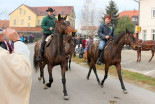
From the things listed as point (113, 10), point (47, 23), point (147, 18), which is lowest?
point (47, 23)

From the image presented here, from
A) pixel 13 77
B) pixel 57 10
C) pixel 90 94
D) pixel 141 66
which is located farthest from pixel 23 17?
pixel 13 77

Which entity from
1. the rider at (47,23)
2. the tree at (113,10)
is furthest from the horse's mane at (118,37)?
the tree at (113,10)

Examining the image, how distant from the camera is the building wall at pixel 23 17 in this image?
250 ft

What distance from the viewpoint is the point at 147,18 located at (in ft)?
87.5

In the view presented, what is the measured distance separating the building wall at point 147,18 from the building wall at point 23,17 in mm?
57143

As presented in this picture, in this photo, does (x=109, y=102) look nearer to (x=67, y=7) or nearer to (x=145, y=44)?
(x=145, y=44)

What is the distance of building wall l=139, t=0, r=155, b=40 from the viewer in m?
26.0

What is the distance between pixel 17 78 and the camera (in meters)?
1.43

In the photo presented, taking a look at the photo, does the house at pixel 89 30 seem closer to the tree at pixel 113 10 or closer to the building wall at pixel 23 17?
the tree at pixel 113 10

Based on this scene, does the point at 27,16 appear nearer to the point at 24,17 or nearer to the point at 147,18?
the point at 24,17

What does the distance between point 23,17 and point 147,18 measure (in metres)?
62.5

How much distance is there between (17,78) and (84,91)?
4779 millimetres

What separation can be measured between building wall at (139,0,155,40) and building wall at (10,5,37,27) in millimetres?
57143

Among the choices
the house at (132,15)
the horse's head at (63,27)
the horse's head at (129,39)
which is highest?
the house at (132,15)
